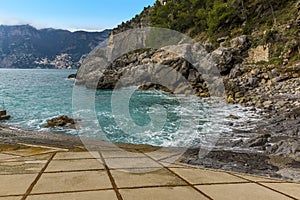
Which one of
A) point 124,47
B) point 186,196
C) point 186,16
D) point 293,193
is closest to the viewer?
point 186,196

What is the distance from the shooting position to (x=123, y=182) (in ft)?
11.6

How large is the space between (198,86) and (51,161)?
108 feet

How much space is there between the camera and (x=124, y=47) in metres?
74.2

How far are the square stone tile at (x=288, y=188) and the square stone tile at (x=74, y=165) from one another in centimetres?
252

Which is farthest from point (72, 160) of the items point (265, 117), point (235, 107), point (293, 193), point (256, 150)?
point (235, 107)

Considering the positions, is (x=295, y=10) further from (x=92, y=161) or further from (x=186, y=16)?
(x=92, y=161)

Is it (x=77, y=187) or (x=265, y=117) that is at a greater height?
(x=77, y=187)

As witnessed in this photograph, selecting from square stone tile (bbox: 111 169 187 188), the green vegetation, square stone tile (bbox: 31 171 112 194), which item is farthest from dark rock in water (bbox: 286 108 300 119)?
the green vegetation

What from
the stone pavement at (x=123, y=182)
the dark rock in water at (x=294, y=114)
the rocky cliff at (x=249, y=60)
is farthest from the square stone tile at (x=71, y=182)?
the dark rock in water at (x=294, y=114)

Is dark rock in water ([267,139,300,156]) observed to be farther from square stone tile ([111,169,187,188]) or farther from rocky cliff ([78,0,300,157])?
square stone tile ([111,169,187,188])

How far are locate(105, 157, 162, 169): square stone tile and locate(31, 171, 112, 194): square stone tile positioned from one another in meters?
0.47

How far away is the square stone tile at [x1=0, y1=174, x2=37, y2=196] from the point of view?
3107 mm

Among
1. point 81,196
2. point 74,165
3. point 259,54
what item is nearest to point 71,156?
point 74,165

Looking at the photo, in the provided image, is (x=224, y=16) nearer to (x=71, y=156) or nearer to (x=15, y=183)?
(x=71, y=156)
